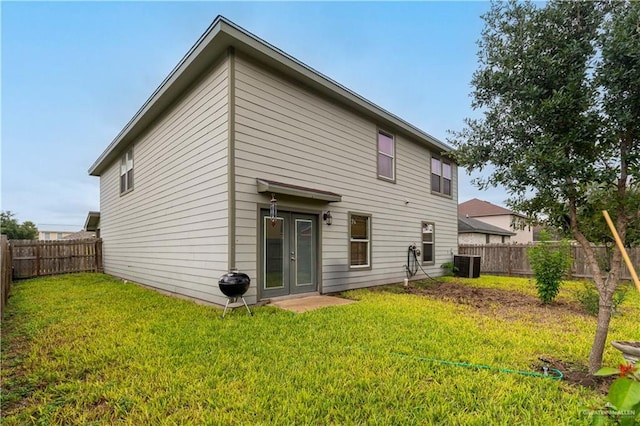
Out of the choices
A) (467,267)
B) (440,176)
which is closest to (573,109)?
(440,176)

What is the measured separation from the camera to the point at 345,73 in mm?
14258

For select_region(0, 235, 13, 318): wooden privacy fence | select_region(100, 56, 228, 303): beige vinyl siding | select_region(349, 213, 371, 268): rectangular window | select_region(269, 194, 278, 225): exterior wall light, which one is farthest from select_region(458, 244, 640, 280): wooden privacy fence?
select_region(0, 235, 13, 318): wooden privacy fence

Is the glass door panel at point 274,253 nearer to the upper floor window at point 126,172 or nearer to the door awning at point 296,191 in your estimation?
the door awning at point 296,191

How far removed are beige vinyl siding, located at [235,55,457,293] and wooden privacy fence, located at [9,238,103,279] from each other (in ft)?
35.5

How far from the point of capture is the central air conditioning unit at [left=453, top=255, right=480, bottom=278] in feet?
38.0

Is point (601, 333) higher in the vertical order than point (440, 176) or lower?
lower

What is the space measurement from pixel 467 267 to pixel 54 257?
16080mm

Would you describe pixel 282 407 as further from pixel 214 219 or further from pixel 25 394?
pixel 214 219

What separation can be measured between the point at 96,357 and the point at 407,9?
1041 cm

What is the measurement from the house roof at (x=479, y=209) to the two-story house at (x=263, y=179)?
67.7 feet

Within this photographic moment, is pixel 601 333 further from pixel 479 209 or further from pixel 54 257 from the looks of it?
pixel 479 209

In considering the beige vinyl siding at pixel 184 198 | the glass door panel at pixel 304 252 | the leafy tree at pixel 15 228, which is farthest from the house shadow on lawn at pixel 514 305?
the leafy tree at pixel 15 228

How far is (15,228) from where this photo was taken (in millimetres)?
32094

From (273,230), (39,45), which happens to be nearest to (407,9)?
(273,230)
